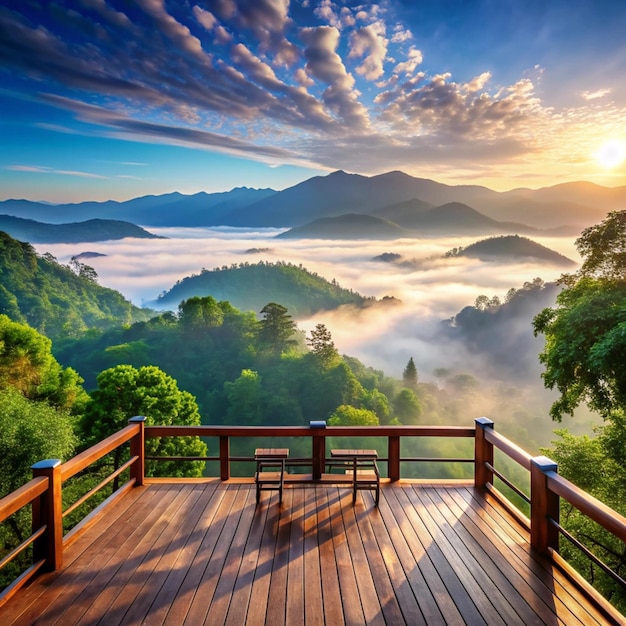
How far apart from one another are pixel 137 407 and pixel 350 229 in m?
110

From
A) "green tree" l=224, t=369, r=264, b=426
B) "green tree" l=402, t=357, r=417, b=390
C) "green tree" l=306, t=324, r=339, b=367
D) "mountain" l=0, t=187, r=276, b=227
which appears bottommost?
"green tree" l=402, t=357, r=417, b=390

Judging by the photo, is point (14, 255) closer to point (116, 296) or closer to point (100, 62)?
point (116, 296)

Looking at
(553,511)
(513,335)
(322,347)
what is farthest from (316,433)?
(513,335)

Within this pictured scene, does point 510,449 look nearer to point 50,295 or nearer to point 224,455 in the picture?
point 224,455

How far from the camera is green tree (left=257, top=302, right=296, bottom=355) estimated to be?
4859 cm

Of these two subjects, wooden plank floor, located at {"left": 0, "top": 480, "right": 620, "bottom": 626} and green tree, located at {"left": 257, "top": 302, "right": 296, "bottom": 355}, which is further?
green tree, located at {"left": 257, "top": 302, "right": 296, "bottom": 355}

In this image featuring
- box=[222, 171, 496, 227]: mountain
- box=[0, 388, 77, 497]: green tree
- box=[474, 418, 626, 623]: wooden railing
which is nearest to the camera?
box=[474, 418, 626, 623]: wooden railing

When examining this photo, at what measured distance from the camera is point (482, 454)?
416 cm

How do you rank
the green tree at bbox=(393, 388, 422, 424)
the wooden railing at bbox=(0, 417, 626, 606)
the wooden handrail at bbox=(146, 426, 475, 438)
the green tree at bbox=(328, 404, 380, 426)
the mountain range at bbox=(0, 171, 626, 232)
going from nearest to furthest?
the wooden railing at bbox=(0, 417, 626, 606), the wooden handrail at bbox=(146, 426, 475, 438), the green tree at bbox=(328, 404, 380, 426), the green tree at bbox=(393, 388, 422, 424), the mountain range at bbox=(0, 171, 626, 232)

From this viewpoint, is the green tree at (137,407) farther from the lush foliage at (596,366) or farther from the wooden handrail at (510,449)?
the wooden handrail at (510,449)

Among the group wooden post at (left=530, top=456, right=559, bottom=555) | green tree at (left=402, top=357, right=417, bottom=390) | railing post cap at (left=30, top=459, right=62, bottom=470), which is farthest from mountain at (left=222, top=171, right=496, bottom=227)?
Answer: railing post cap at (left=30, top=459, right=62, bottom=470)

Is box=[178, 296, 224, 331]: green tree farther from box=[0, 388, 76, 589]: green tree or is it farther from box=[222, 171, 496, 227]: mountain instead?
box=[222, 171, 496, 227]: mountain

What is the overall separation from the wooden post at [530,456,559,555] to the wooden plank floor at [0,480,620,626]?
0.13 metres

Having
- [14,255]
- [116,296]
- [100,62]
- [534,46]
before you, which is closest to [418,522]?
[534,46]
